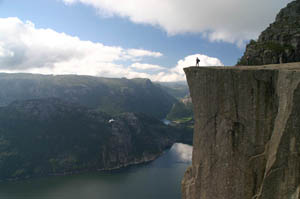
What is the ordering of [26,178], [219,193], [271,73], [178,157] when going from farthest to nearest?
1. [178,157]
2. [26,178]
3. [219,193]
4. [271,73]

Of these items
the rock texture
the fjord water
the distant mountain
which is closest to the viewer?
the rock texture

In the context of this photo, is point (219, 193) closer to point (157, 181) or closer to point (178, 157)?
point (157, 181)

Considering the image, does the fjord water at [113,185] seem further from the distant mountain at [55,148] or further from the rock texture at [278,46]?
the rock texture at [278,46]

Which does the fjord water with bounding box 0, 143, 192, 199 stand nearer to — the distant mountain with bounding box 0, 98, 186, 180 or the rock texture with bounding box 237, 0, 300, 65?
the distant mountain with bounding box 0, 98, 186, 180

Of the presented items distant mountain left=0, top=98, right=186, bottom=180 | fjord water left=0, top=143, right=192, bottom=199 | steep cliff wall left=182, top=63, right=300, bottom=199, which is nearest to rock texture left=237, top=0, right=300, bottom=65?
steep cliff wall left=182, top=63, right=300, bottom=199

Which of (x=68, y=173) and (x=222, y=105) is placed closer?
(x=222, y=105)

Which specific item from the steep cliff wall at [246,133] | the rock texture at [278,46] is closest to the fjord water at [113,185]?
the rock texture at [278,46]

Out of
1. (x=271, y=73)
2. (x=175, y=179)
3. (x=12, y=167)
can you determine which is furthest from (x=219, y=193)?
(x=12, y=167)

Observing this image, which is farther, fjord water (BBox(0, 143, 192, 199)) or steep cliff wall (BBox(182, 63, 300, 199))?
fjord water (BBox(0, 143, 192, 199))
